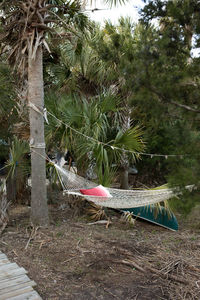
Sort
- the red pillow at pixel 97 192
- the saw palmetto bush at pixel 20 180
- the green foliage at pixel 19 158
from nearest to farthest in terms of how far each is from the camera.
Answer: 1. the red pillow at pixel 97 192
2. the green foliage at pixel 19 158
3. the saw palmetto bush at pixel 20 180

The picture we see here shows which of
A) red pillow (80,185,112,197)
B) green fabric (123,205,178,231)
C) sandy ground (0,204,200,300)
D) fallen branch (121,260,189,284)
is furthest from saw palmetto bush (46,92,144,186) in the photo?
fallen branch (121,260,189,284)

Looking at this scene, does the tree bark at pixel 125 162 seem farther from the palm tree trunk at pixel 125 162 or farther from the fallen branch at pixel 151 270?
the fallen branch at pixel 151 270

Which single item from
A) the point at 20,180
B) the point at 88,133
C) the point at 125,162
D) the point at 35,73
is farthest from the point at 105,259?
the point at 20,180

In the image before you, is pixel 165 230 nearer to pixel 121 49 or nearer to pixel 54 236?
pixel 54 236

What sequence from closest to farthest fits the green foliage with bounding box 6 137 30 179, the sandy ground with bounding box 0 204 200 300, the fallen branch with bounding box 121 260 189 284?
the sandy ground with bounding box 0 204 200 300, the fallen branch with bounding box 121 260 189 284, the green foliage with bounding box 6 137 30 179

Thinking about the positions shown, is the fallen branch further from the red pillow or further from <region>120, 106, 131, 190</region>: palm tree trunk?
<region>120, 106, 131, 190</region>: palm tree trunk

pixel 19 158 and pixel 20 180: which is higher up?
pixel 19 158

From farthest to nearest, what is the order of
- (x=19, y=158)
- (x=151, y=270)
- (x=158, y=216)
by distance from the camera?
1. (x=19, y=158)
2. (x=158, y=216)
3. (x=151, y=270)

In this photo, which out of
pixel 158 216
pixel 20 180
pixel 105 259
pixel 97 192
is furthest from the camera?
pixel 20 180

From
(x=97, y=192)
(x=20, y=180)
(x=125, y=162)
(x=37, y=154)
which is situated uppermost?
(x=37, y=154)

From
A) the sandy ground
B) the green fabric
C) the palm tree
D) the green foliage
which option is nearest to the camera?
the sandy ground

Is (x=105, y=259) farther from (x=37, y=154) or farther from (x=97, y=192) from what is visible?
(x=37, y=154)

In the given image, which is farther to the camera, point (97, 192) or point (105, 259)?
point (97, 192)

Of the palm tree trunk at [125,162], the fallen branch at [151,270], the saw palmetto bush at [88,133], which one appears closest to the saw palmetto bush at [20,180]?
the saw palmetto bush at [88,133]
